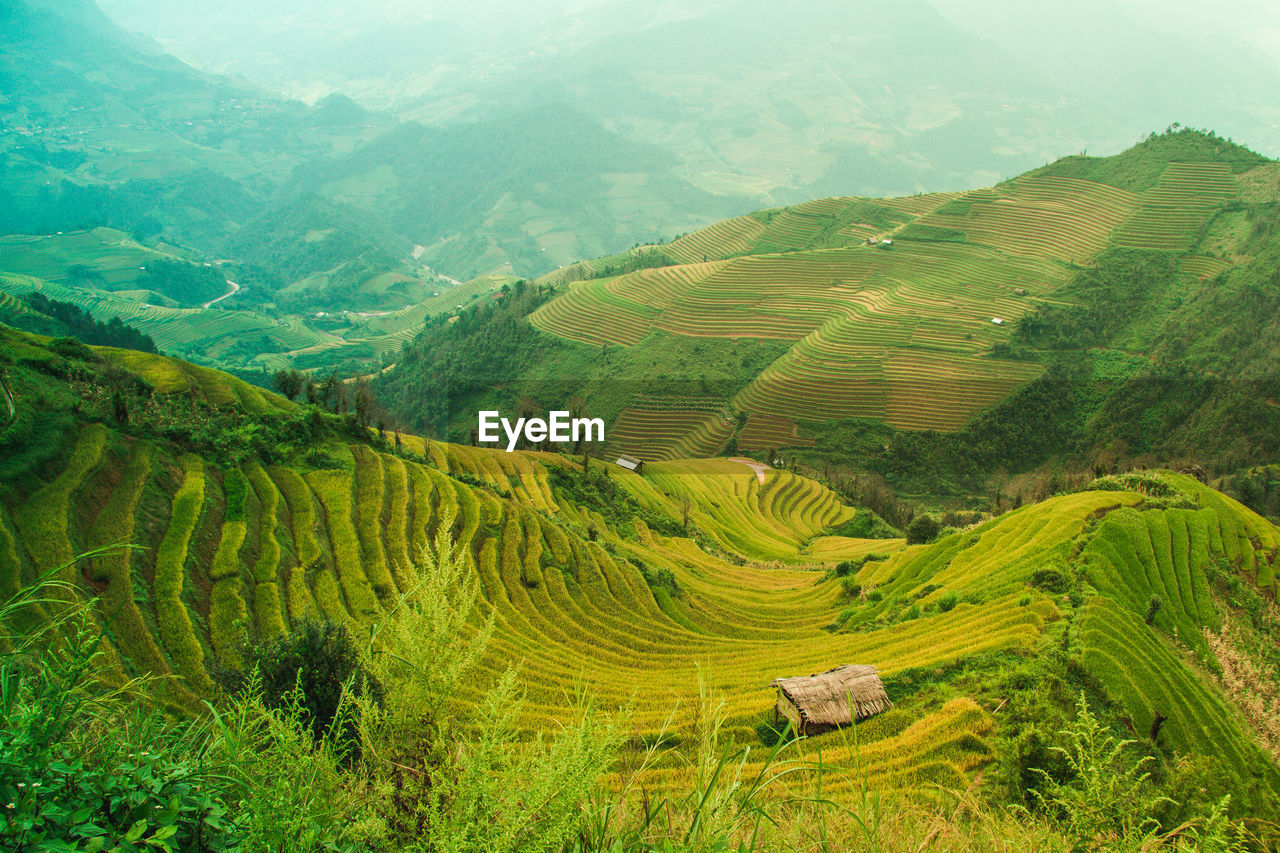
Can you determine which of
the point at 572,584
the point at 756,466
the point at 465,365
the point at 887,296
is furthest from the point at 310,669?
the point at 887,296

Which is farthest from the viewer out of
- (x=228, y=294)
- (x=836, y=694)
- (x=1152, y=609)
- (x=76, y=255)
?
(x=228, y=294)

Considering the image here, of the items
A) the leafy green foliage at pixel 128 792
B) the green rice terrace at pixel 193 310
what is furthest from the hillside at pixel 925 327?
the leafy green foliage at pixel 128 792

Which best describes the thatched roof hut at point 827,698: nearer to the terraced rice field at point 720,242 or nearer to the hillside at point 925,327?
the hillside at point 925,327

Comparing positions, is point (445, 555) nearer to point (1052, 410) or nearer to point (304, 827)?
point (304, 827)

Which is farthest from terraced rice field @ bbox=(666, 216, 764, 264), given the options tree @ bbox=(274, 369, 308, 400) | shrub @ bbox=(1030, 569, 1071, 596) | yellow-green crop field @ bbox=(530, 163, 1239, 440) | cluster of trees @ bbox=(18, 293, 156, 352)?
shrub @ bbox=(1030, 569, 1071, 596)

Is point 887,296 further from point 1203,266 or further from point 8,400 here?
point 8,400
